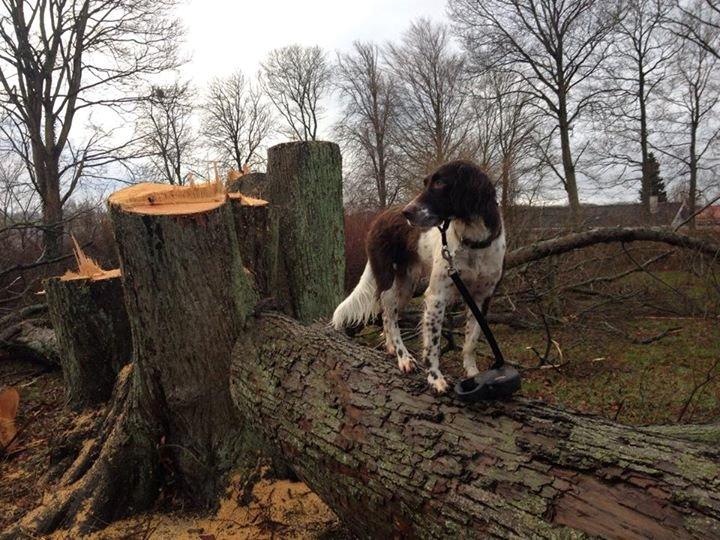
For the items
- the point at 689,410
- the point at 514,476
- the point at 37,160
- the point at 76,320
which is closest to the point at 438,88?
the point at 37,160

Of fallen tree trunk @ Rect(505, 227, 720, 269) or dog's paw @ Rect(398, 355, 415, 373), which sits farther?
fallen tree trunk @ Rect(505, 227, 720, 269)

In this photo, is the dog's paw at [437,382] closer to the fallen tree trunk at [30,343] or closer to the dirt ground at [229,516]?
the dirt ground at [229,516]

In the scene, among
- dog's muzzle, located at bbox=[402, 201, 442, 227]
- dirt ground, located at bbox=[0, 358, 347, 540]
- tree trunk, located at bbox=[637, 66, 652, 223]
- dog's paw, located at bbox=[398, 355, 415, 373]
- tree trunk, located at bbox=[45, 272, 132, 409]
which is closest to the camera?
dog's paw, located at bbox=[398, 355, 415, 373]

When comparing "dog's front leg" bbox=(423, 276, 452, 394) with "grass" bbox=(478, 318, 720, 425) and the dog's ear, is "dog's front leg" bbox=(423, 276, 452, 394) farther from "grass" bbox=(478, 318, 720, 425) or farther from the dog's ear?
"grass" bbox=(478, 318, 720, 425)

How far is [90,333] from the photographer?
409 cm

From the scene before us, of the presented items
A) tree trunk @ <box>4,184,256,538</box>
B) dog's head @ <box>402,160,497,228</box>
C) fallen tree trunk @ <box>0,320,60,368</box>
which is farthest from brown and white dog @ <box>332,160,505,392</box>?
fallen tree trunk @ <box>0,320,60,368</box>

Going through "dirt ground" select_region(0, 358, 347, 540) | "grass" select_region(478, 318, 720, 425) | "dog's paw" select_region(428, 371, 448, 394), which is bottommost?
"grass" select_region(478, 318, 720, 425)

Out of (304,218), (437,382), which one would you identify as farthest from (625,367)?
(437,382)

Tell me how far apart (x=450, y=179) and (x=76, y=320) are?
3.32 meters

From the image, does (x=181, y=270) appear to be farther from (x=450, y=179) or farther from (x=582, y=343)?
(x=582, y=343)

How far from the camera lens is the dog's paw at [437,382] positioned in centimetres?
215

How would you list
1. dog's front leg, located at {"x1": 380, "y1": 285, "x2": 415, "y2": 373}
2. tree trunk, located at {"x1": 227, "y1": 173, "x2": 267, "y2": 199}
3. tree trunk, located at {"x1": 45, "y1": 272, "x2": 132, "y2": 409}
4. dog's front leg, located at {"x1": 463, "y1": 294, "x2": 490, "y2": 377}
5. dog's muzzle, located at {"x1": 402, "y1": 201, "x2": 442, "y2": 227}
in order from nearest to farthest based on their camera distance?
1. dog's muzzle, located at {"x1": 402, "y1": 201, "x2": 442, "y2": 227}
2. dog's front leg, located at {"x1": 463, "y1": 294, "x2": 490, "y2": 377}
3. dog's front leg, located at {"x1": 380, "y1": 285, "x2": 415, "y2": 373}
4. tree trunk, located at {"x1": 45, "y1": 272, "x2": 132, "y2": 409}
5. tree trunk, located at {"x1": 227, "y1": 173, "x2": 267, "y2": 199}

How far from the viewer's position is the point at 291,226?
4.21 meters

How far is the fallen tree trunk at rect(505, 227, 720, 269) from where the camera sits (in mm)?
5348
